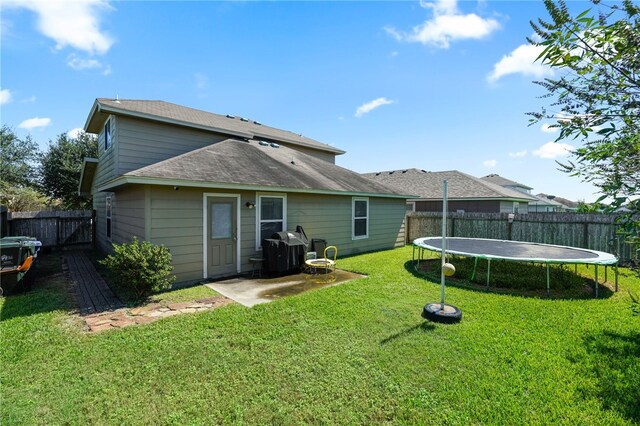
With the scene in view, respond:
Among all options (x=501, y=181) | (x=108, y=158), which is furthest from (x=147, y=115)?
(x=501, y=181)

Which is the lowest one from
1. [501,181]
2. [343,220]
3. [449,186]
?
[343,220]

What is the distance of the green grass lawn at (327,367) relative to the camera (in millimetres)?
2596

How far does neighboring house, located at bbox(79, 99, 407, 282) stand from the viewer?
6551mm

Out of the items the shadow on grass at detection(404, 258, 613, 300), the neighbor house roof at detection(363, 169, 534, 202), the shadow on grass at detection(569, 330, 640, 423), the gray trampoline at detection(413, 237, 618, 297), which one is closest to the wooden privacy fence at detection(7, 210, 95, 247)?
the shadow on grass at detection(404, 258, 613, 300)

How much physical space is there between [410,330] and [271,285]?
3.48m

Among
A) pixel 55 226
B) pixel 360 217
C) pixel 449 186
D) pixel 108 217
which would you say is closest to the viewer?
pixel 108 217

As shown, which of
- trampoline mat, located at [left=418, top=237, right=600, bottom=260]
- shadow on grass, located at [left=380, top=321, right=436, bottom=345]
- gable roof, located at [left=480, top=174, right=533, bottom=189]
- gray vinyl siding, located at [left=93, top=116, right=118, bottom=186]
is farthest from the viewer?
gable roof, located at [left=480, top=174, right=533, bottom=189]

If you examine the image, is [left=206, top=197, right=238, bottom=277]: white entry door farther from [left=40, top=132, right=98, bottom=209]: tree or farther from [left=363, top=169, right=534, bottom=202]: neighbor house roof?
[left=40, top=132, right=98, bottom=209]: tree

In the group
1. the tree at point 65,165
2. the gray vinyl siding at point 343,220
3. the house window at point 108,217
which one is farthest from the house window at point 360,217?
the tree at point 65,165

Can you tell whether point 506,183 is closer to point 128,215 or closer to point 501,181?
point 501,181

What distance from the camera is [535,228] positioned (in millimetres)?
11477

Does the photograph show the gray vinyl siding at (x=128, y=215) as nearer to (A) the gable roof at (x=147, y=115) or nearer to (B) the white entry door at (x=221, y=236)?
(B) the white entry door at (x=221, y=236)

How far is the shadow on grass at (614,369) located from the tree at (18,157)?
3112 centimetres

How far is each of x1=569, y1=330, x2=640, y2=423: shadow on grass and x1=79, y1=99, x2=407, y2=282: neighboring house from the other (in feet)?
22.0
